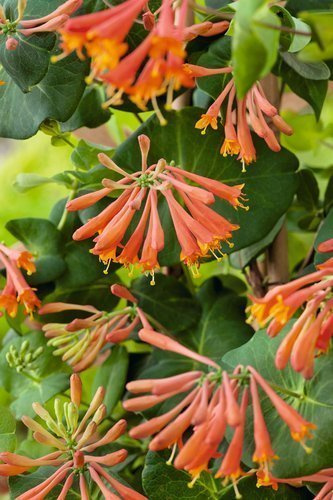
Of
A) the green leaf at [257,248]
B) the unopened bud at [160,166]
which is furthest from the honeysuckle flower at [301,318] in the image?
the green leaf at [257,248]

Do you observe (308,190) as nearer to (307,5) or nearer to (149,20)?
(307,5)

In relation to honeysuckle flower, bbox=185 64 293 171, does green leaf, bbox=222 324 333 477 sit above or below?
below

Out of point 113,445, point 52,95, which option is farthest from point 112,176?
point 113,445

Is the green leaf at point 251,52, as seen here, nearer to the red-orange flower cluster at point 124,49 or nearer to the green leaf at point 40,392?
the red-orange flower cluster at point 124,49

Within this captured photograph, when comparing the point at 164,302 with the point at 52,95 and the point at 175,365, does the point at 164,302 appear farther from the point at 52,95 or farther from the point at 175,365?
the point at 52,95

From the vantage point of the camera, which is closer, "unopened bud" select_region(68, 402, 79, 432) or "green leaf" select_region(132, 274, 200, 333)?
"unopened bud" select_region(68, 402, 79, 432)

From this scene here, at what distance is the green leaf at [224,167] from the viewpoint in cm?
57

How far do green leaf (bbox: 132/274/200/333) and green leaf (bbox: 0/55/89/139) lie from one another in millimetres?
181

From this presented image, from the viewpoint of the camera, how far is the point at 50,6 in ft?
1.69

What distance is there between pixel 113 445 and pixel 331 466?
170 millimetres

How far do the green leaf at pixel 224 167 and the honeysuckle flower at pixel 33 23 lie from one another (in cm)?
12

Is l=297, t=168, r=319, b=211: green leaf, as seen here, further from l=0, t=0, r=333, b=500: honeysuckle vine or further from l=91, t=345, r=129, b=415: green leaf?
l=91, t=345, r=129, b=415: green leaf

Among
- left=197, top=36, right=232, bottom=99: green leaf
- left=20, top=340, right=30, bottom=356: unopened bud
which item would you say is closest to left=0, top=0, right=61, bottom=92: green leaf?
left=197, top=36, right=232, bottom=99: green leaf

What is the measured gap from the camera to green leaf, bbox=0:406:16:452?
54 cm
